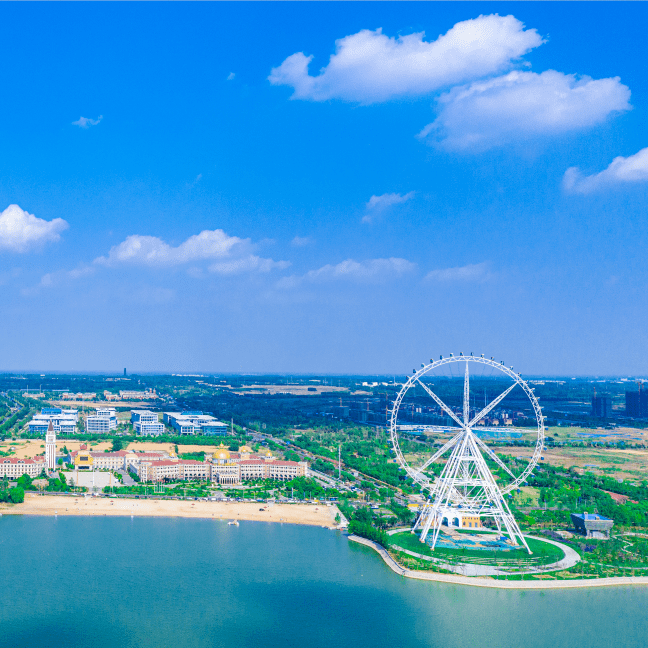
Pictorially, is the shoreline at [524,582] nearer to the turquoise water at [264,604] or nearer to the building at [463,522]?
the turquoise water at [264,604]

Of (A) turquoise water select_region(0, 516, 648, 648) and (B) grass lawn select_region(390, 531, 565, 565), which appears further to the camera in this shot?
(B) grass lawn select_region(390, 531, 565, 565)

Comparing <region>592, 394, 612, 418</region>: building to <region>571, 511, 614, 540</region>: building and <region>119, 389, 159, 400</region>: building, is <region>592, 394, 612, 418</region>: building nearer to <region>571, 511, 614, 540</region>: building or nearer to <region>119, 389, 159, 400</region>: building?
<region>571, 511, 614, 540</region>: building

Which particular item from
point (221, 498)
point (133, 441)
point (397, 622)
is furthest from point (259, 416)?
point (397, 622)

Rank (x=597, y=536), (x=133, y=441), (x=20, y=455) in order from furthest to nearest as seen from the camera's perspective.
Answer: (x=133, y=441), (x=20, y=455), (x=597, y=536)

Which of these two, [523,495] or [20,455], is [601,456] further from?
[20,455]

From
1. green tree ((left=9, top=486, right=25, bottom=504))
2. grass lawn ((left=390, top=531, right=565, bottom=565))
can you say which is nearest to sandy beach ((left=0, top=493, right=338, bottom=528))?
green tree ((left=9, top=486, right=25, bottom=504))

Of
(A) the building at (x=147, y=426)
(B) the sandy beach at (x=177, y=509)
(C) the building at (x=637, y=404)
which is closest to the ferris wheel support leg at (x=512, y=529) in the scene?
(B) the sandy beach at (x=177, y=509)
